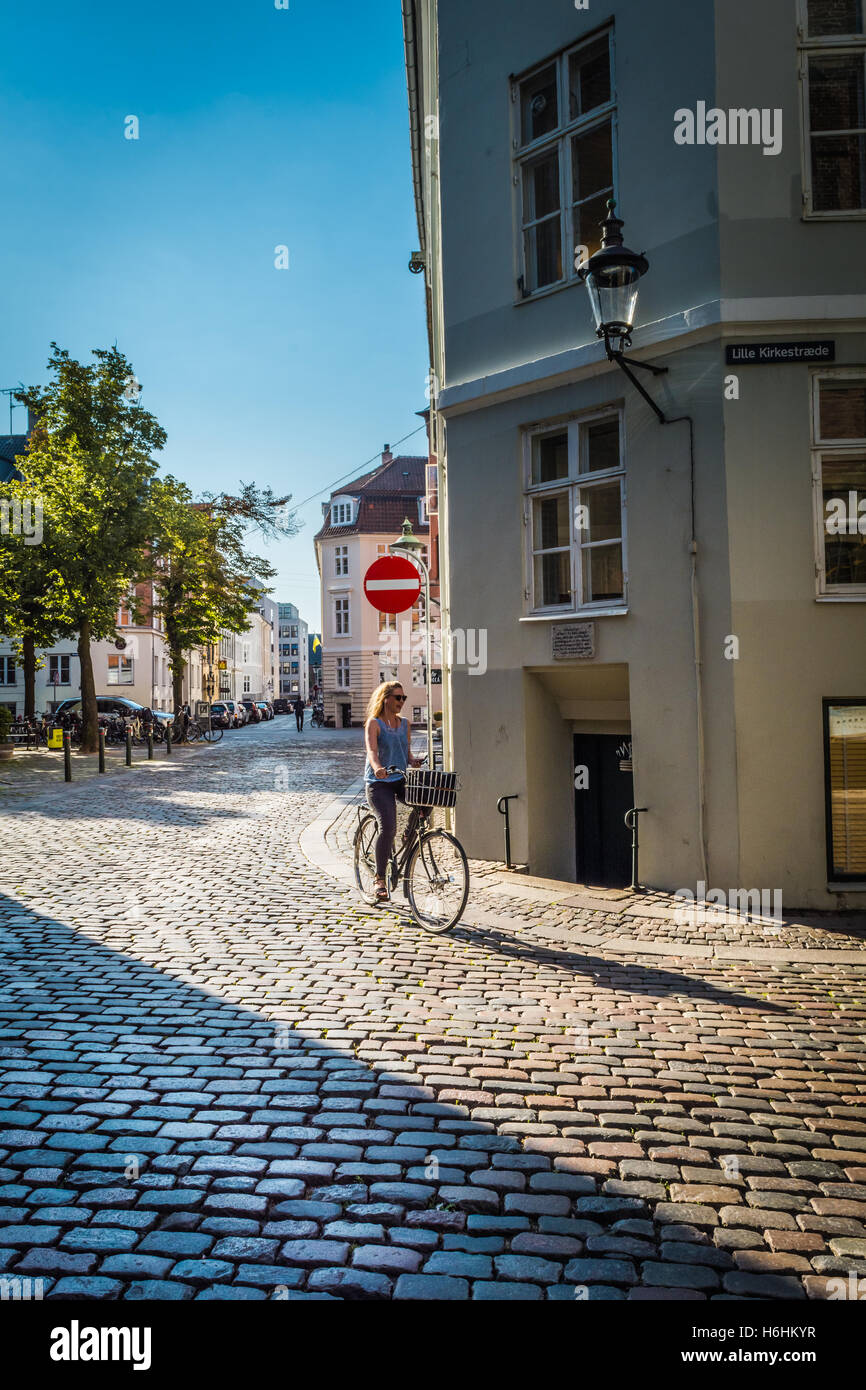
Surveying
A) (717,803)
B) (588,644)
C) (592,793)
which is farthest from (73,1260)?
(592,793)

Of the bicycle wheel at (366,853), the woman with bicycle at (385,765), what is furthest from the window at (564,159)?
the bicycle wheel at (366,853)

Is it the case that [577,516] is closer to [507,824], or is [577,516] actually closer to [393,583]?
[393,583]

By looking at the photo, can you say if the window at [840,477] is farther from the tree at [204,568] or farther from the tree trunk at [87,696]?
the tree at [204,568]

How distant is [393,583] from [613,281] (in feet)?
13.2

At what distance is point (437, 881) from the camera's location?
7.19 meters

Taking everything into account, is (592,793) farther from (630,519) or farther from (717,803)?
(630,519)

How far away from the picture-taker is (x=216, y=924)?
7.30 meters

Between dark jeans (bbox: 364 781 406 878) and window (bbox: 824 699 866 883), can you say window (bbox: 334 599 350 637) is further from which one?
window (bbox: 824 699 866 883)

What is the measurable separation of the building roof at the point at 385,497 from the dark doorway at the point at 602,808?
4424 centimetres

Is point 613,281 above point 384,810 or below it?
above

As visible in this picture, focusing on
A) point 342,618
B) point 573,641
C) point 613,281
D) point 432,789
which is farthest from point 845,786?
point 342,618

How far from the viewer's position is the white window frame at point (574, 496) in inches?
339

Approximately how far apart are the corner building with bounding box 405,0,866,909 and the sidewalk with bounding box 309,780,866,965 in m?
0.41

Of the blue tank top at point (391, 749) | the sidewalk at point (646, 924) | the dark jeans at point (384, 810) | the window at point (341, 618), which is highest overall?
the window at point (341, 618)
